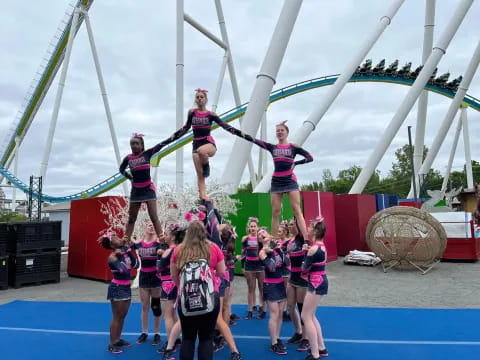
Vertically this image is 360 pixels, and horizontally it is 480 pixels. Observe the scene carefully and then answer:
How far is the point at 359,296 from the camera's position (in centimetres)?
862

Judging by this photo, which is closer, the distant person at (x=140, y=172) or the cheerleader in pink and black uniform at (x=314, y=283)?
the distant person at (x=140, y=172)

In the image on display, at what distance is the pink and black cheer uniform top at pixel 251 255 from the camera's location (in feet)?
22.4

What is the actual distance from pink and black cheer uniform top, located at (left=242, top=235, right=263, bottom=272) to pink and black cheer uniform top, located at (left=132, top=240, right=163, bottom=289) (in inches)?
71.9

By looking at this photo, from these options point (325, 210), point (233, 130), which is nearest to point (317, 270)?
point (233, 130)

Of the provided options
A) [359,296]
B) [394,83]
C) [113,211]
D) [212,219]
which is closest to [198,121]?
[212,219]

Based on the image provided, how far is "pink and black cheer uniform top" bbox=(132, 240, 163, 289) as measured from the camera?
18.7 ft

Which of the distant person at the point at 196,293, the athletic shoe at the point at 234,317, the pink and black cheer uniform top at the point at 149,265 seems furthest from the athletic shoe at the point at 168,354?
the athletic shoe at the point at 234,317

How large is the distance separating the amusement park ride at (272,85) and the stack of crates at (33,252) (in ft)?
15.2

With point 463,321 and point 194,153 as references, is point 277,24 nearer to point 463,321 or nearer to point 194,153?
point 194,153

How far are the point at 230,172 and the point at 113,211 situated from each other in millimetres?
3844

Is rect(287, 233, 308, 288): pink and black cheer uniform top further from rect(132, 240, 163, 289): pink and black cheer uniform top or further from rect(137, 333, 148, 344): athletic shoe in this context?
rect(137, 333, 148, 344): athletic shoe

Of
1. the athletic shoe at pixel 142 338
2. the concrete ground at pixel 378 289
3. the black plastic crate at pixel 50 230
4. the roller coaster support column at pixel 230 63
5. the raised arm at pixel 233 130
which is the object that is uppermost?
the roller coaster support column at pixel 230 63

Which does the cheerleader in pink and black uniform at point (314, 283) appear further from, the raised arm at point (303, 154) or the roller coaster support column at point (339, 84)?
the roller coaster support column at point (339, 84)

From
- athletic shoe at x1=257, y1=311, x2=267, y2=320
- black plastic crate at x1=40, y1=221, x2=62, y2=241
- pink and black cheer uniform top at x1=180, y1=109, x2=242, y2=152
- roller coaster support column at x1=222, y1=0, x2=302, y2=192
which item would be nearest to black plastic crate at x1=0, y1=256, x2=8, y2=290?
black plastic crate at x1=40, y1=221, x2=62, y2=241
